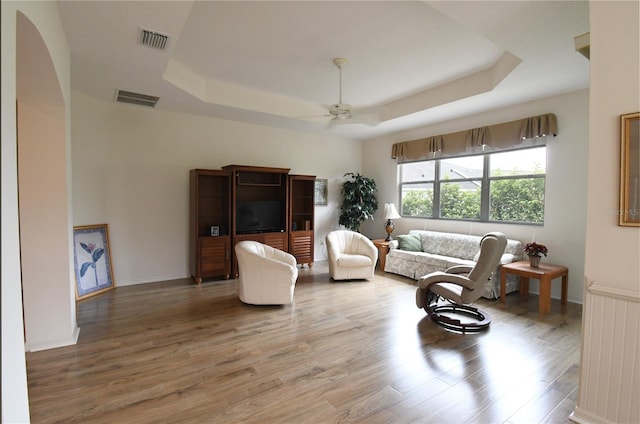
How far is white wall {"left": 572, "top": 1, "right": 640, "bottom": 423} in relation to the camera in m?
1.78

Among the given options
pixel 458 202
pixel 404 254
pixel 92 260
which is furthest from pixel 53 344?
pixel 458 202

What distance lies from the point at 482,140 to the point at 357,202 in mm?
2697

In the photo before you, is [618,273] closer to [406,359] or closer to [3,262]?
[406,359]

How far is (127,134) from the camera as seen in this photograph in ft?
15.9

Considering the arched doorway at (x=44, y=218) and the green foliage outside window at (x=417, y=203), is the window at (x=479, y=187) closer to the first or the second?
the green foliage outside window at (x=417, y=203)

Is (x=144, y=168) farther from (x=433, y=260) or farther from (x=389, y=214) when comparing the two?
(x=433, y=260)

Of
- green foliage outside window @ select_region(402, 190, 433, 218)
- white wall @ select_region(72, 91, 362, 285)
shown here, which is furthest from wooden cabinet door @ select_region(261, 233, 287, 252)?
green foliage outside window @ select_region(402, 190, 433, 218)

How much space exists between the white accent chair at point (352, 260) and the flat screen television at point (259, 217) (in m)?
1.16

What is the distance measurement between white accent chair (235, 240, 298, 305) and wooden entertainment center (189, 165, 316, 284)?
138 cm

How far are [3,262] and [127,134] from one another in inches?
171

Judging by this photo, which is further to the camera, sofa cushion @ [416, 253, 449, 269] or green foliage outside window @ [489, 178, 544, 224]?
sofa cushion @ [416, 253, 449, 269]

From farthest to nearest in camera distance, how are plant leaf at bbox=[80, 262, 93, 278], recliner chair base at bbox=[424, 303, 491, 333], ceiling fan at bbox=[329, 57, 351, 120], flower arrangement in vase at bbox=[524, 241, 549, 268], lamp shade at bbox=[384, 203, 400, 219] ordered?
1. lamp shade at bbox=[384, 203, 400, 219]
2. plant leaf at bbox=[80, 262, 93, 278]
3. flower arrangement in vase at bbox=[524, 241, 549, 268]
4. ceiling fan at bbox=[329, 57, 351, 120]
5. recliner chair base at bbox=[424, 303, 491, 333]

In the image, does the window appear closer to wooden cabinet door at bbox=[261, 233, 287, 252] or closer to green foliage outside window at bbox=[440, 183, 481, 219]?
green foliage outside window at bbox=[440, 183, 481, 219]

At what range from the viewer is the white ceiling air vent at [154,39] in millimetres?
2801
